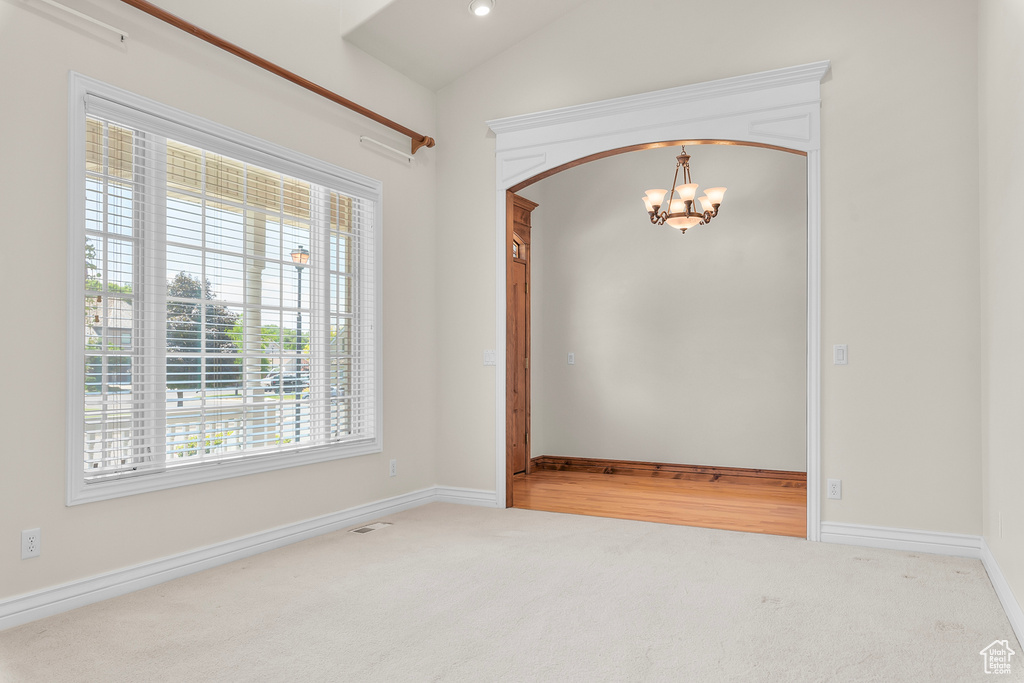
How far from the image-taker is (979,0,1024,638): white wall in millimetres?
2602

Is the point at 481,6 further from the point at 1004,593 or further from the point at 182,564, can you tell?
the point at 1004,593

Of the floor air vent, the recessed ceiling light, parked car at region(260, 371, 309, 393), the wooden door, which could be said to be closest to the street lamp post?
parked car at region(260, 371, 309, 393)

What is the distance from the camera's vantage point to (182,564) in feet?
10.8

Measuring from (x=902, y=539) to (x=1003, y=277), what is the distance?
1.60 meters

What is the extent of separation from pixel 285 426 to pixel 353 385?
629 millimetres

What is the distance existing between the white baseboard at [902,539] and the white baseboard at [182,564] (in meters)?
2.29

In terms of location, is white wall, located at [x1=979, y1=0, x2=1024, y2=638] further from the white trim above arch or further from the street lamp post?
the street lamp post

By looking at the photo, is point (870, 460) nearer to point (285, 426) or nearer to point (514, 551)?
point (514, 551)

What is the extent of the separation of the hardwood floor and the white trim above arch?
0.53 m

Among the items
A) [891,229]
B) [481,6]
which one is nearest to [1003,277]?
[891,229]

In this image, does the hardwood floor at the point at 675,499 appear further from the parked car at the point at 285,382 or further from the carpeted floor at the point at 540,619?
the parked car at the point at 285,382

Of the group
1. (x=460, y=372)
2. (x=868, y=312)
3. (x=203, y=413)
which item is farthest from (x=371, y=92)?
(x=868, y=312)

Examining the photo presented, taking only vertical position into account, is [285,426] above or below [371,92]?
below

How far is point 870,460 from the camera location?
379cm
